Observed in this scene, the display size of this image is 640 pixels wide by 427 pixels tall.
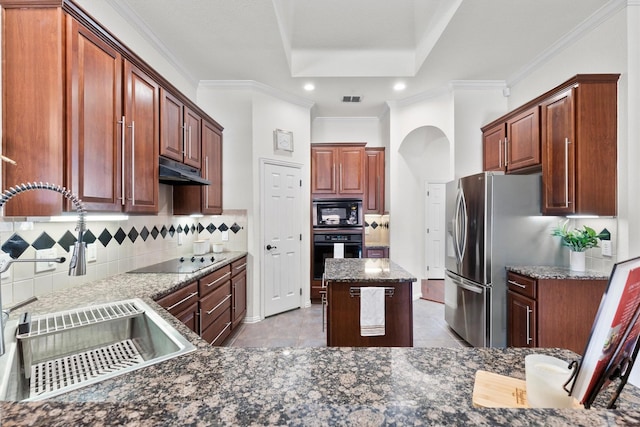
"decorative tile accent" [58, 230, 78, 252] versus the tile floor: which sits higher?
"decorative tile accent" [58, 230, 78, 252]

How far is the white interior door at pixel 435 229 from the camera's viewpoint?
5559 millimetres

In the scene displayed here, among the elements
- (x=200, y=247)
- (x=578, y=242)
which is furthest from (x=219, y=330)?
(x=578, y=242)

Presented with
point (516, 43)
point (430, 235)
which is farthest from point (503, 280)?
point (430, 235)

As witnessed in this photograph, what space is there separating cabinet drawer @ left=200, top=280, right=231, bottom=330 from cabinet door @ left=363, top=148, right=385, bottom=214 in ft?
8.21

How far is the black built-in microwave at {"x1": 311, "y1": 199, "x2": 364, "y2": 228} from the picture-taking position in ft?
14.3

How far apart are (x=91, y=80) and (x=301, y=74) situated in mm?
2408

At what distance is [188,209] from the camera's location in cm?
314

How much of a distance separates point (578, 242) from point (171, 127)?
3569mm

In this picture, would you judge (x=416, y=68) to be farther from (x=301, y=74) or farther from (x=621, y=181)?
(x=621, y=181)

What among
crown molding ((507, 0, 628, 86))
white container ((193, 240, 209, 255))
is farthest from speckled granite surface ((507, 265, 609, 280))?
white container ((193, 240, 209, 255))

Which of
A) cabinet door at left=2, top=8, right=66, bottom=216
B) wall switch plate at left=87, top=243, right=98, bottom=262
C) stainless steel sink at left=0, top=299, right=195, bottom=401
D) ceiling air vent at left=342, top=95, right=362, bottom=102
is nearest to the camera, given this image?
stainless steel sink at left=0, top=299, right=195, bottom=401

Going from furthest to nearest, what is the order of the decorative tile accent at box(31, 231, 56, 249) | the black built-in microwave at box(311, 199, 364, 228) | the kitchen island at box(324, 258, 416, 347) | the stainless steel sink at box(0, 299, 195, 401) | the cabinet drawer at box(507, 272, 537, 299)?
the black built-in microwave at box(311, 199, 364, 228) < the cabinet drawer at box(507, 272, 537, 299) < the kitchen island at box(324, 258, 416, 347) < the decorative tile accent at box(31, 231, 56, 249) < the stainless steel sink at box(0, 299, 195, 401)

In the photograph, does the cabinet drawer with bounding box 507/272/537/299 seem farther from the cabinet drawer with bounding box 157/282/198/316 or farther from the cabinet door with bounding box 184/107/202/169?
the cabinet door with bounding box 184/107/202/169

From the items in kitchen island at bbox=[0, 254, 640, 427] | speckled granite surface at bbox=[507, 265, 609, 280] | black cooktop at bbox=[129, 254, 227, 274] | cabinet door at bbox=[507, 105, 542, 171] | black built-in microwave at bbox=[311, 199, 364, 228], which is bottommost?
speckled granite surface at bbox=[507, 265, 609, 280]
